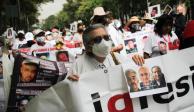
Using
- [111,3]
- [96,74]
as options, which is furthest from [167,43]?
[111,3]

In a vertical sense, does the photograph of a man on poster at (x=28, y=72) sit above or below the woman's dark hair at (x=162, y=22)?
below

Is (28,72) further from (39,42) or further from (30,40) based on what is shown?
(30,40)

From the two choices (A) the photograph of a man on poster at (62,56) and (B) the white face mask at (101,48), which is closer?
(B) the white face mask at (101,48)

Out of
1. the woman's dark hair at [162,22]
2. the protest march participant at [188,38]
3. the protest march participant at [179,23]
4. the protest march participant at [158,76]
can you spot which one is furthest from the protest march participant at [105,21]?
the protest march participant at [179,23]

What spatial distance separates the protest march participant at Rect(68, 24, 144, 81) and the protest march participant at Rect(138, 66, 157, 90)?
0.08m

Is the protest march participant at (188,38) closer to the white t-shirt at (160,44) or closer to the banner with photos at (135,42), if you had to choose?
the white t-shirt at (160,44)

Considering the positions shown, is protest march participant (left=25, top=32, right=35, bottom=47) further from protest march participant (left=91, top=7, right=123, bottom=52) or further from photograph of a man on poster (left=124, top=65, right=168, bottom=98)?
photograph of a man on poster (left=124, top=65, right=168, bottom=98)

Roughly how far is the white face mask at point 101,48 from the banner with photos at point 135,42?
6.99 meters

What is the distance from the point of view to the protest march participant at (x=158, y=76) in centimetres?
570

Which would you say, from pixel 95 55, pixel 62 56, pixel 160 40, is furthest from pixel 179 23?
pixel 95 55

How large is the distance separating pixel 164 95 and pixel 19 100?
1431 millimetres

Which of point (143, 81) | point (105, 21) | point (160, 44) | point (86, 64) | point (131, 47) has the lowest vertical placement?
point (131, 47)

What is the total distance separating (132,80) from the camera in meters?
5.56

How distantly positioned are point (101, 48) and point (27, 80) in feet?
2.62
